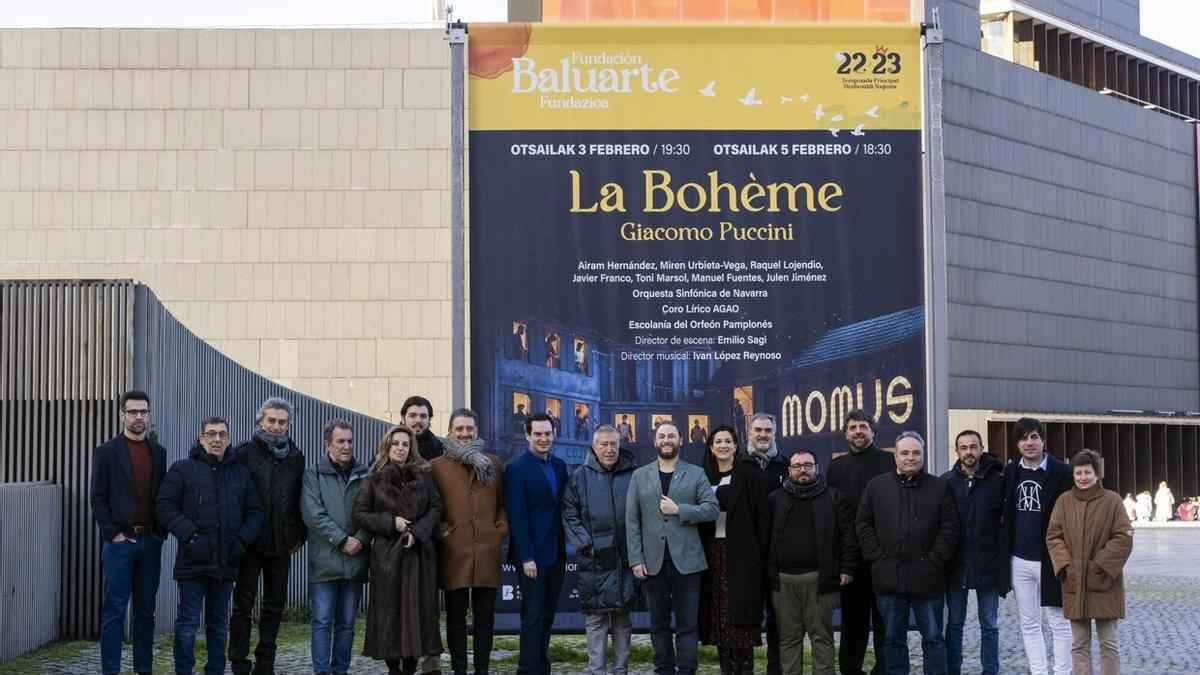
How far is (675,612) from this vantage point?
10336 mm

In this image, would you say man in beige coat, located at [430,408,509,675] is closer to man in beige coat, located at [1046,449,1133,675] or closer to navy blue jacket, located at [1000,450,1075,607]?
navy blue jacket, located at [1000,450,1075,607]

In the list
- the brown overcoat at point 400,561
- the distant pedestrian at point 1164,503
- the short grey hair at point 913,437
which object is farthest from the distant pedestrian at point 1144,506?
the brown overcoat at point 400,561

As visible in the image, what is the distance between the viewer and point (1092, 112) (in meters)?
62.2

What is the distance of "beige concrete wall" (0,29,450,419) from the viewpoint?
45938 mm

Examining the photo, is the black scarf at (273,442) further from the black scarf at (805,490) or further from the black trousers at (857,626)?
the black trousers at (857,626)

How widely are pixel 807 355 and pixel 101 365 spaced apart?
226 inches

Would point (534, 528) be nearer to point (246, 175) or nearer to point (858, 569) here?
point (858, 569)

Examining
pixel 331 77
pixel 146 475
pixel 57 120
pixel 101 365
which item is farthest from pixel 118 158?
pixel 146 475

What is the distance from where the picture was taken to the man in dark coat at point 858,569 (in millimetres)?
10664

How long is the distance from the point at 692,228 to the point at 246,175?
1453 inches

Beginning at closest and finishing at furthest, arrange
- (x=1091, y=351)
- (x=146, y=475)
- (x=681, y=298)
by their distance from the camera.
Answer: (x=146, y=475), (x=681, y=298), (x=1091, y=351)

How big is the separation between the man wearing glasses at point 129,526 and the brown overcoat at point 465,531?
5.59 feet

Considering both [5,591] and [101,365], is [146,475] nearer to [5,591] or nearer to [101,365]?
[5,591]

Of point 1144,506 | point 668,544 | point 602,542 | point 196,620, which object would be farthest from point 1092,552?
point 1144,506
